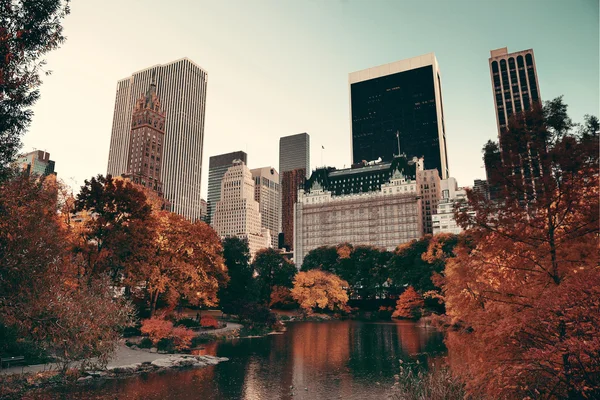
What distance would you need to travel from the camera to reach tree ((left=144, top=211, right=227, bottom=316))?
39000 millimetres

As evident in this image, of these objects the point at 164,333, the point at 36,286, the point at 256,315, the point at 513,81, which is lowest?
the point at 164,333

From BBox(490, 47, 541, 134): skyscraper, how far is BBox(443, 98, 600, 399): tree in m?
176

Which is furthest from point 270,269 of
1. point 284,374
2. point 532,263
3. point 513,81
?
point 513,81

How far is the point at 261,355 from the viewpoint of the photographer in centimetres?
3469

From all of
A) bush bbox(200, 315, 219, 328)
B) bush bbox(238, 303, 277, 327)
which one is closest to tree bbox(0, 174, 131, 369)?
bush bbox(200, 315, 219, 328)

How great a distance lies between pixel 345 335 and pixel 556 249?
40.6 metres

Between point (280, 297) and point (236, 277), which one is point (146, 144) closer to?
point (280, 297)

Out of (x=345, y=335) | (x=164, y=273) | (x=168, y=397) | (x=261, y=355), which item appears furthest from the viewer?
(x=345, y=335)

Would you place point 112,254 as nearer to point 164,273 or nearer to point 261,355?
point 164,273

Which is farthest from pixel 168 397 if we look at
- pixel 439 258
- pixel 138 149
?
pixel 138 149

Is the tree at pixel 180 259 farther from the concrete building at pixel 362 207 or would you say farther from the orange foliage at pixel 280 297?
the concrete building at pixel 362 207

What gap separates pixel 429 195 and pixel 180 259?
16653 cm

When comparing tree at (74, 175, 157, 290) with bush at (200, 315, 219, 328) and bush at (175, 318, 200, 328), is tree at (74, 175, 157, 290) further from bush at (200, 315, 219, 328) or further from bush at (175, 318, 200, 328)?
bush at (200, 315, 219, 328)

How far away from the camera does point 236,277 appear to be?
66188 millimetres
